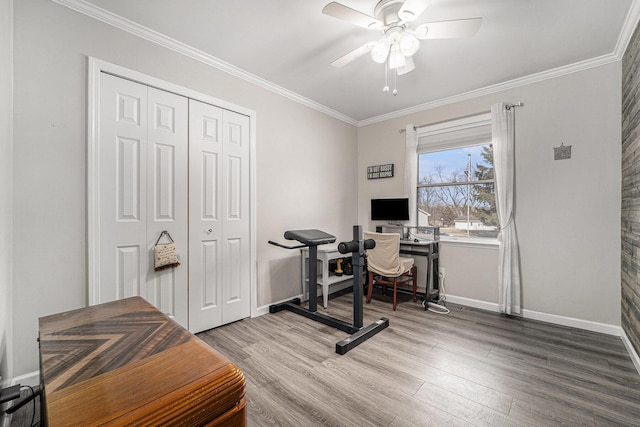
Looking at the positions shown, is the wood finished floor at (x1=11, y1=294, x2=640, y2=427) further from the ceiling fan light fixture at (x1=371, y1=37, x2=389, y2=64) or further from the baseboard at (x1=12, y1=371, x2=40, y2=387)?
the ceiling fan light fixture at (x1=371, y1=37, x2=389, y2=64)

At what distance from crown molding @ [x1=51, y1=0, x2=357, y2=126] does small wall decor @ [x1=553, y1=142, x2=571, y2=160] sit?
2.94 metres

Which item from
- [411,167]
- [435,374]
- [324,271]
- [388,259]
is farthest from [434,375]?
[411,167]

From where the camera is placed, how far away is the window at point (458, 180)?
3557 mm

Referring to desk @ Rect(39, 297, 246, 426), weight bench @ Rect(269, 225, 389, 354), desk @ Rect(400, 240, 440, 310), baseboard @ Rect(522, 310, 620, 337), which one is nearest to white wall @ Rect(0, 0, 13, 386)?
desk @ Rect(39, 297, 246, 426)

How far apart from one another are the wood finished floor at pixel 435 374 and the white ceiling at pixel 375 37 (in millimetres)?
2532

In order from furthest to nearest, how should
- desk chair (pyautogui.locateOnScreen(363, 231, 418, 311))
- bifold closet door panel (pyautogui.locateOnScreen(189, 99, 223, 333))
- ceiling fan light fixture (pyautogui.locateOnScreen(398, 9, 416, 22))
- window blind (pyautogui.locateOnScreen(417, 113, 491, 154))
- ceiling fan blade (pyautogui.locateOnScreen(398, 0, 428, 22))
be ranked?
window blind (pyautogui.locateOnScreen(417, 113, 491, 154)) → desk chair (pyautogui.locateOnScreen(363, 231, 418, 311)) → bifold closet door panel (pyautogui.locateOnScreen(189, 99, 223, 333)) → ceiling fan light fixture (pyautogui.locateOnScreen(398, 9, 416, 22)) → ceiling fan blade (pyautogui.locateOnScreen(398, 0, 428, 22))

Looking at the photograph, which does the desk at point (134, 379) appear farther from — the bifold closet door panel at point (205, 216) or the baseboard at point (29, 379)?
the bifold closet door panel at point (205, 216)

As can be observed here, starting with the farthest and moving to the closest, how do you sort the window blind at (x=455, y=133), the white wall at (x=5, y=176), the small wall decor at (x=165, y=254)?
the window blind at (x=455, y=133), the small wall decor at (x=165, y=254), the white wall at (x=5, y=176)

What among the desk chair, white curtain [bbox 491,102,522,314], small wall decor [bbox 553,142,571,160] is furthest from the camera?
the desk chair

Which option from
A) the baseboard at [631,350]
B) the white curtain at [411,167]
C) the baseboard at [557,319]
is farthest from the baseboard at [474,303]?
the white curtain at [411,167]

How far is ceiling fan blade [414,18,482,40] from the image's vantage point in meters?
Result: 1.85

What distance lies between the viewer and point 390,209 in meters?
4.12

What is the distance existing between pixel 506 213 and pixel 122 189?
3895 mm

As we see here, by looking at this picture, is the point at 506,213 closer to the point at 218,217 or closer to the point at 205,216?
the point at 218,217
